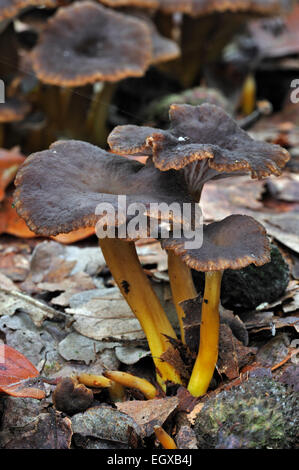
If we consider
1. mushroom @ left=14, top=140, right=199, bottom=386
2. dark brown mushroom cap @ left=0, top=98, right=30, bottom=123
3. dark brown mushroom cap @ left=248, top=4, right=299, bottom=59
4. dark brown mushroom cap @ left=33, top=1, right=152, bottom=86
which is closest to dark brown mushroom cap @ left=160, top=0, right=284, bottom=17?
dark brown mushroom cap @ left=33, top=1, right=152, bottom=86

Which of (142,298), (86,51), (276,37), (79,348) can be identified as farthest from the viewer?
(276,37)

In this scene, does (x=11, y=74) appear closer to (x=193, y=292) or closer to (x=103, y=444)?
(x=193, y=292)

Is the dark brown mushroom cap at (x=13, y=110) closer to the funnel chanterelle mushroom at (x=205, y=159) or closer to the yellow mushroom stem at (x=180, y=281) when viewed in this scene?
the funnel chanterelle mushroom at (x=205, y=159)

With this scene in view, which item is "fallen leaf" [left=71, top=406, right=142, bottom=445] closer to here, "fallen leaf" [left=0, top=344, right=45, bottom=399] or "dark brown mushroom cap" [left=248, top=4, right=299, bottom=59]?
"fallen leaf" [left=0, top=344, right=45, bottom=399]

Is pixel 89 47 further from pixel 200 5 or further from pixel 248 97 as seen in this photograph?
pixel 248 97

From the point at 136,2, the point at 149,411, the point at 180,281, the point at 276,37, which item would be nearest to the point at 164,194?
the point at 180,281

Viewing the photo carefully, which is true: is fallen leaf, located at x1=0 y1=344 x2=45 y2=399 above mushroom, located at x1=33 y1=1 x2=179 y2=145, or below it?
below

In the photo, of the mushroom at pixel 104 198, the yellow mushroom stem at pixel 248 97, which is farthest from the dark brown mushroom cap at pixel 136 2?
the mushroom at pixel 104 198
